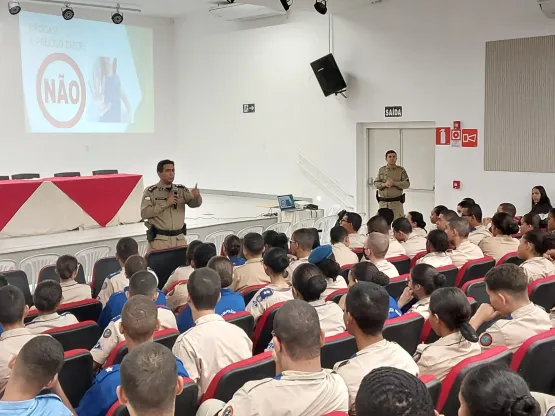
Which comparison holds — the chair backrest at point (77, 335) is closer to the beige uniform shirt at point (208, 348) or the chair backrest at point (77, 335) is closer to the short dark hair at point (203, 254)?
the beige uniform shirt at point (208, 348)

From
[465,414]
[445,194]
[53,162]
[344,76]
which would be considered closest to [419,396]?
[465,414]

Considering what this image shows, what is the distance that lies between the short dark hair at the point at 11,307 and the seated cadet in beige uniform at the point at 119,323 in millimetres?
412

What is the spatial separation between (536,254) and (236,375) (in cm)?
295

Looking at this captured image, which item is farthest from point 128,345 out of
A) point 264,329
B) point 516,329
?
point 516,329

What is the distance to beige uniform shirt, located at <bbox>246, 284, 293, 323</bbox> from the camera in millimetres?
3758

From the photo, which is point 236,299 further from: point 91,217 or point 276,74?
point 276,74

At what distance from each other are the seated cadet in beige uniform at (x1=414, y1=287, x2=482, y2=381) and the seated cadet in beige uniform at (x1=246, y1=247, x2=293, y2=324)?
120 centimetres

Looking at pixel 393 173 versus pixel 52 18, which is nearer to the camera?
pixel 393 173

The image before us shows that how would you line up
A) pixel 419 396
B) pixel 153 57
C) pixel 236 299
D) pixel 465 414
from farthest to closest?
pixel 153 57, pixel 236 299, pixel 465 414, pixel 419 396

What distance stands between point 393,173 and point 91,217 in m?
4.97

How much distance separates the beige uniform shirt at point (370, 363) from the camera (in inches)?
92.3

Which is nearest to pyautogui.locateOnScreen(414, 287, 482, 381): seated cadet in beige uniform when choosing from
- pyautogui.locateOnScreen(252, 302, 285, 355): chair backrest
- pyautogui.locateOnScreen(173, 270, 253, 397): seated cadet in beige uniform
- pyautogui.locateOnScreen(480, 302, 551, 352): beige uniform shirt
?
pyautogui.locateOnScreen(480, 302, 551, 352): beige uniform shirt

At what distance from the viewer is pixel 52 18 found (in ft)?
41.1

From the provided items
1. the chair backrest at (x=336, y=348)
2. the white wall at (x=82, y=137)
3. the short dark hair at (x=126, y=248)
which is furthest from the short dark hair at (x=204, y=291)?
the white wall at (x=82, y=137)
